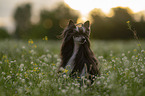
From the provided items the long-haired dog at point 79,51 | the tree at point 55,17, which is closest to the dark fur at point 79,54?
the long-haired dog at point 79,51

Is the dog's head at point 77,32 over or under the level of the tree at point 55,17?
under

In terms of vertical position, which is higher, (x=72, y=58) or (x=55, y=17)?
(x=55, y=17)

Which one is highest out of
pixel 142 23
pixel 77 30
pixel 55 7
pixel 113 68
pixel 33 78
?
pixel 55 7

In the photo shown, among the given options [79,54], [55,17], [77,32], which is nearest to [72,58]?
[79,54]

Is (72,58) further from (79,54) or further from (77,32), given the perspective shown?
(77,32)

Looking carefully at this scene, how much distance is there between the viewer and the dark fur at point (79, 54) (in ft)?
15.1

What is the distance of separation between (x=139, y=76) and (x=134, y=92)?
89 cm

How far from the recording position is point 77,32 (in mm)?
4621

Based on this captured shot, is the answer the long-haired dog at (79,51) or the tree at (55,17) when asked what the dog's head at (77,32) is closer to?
the long-haired dog at (79,51)

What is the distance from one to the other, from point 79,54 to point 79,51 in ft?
0.24

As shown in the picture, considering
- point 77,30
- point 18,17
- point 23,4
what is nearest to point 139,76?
point 77,30

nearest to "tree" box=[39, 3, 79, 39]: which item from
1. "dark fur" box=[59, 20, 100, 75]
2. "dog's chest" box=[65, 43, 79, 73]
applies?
"dark fur" box=[59, 20, 100, 75]

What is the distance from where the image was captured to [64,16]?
39.1 m

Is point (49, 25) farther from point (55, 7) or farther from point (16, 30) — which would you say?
point (16, 30)
